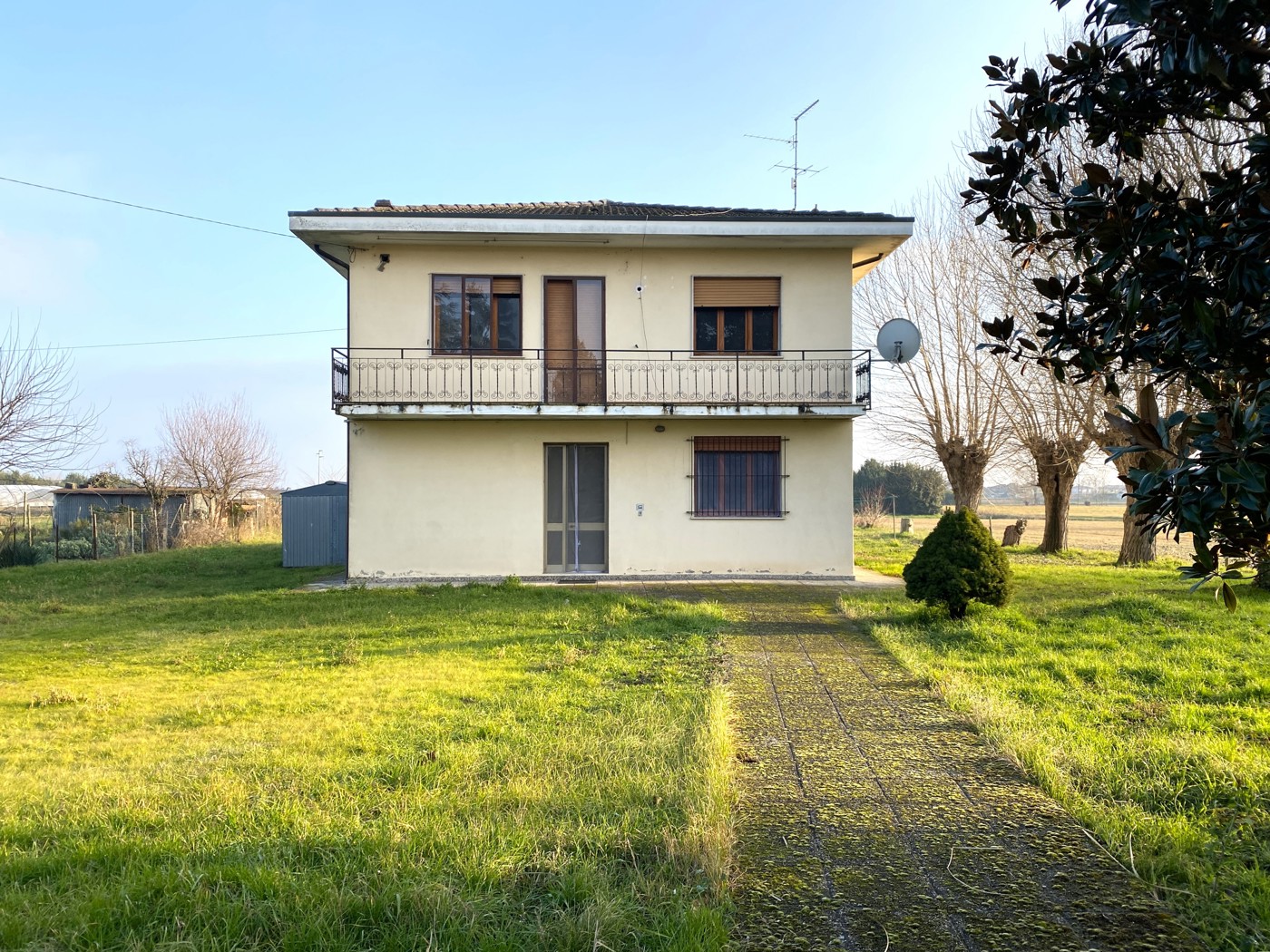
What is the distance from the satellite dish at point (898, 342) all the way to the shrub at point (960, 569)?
244 inches

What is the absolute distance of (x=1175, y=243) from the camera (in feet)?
8.53

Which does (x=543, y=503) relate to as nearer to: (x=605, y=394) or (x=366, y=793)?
(x=605, y=394)

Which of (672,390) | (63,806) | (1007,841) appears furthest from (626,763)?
(672,390)

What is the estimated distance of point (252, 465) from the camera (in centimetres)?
2909

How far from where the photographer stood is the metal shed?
17.5 meters

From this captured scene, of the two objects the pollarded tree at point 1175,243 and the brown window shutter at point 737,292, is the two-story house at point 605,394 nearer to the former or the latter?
the brown window shutter at point 737,292

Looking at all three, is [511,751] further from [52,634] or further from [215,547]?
[215,547]

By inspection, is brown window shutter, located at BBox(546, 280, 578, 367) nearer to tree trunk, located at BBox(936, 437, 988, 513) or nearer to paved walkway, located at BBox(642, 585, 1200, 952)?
paved walkway, located at BBox(642, 585, 1200, 952)

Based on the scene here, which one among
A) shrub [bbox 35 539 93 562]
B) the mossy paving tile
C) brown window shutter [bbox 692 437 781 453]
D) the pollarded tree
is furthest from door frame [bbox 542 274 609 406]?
shrub [bbox 35 539 93 562]

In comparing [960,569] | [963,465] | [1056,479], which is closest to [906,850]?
[960,569]

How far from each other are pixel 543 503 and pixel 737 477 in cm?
349

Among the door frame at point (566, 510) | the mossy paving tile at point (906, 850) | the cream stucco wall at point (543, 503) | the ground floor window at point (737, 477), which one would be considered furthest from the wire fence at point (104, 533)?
the mossy paving tile at point (906, 850)

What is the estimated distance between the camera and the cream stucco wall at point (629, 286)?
1378cm

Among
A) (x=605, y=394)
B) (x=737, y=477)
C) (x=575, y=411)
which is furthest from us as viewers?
(x=737, y=477)
